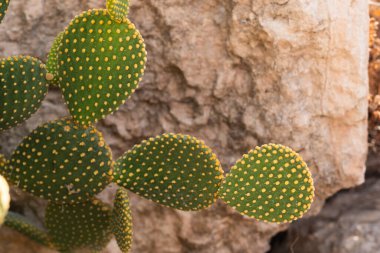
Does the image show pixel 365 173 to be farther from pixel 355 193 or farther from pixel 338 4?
pixel 338 4

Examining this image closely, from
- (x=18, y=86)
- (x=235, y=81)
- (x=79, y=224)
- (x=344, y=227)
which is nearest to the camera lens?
(x=18, y=86)

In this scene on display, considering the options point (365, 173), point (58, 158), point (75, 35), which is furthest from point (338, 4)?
point (58, 158)

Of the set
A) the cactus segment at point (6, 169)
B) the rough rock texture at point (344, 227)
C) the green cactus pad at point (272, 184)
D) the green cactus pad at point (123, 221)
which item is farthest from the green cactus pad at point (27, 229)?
the rough rock texture at point (344, 227)

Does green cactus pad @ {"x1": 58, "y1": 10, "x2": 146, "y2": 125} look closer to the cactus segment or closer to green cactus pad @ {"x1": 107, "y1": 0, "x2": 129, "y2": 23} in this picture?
green cactus pad @ {"x1": 107, "y1": 0, "x2": 129, "y2": 23}

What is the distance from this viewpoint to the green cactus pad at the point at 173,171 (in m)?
1.68

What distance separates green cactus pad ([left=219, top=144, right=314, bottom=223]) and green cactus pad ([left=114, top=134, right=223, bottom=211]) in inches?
3.0

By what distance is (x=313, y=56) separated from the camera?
6.60ft

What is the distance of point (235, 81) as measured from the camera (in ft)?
6.80

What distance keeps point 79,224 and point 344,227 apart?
3.08 ft

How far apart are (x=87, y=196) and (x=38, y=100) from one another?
0.98 feet

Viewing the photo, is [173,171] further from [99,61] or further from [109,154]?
[99,61]

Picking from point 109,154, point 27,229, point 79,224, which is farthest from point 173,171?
point 27,229

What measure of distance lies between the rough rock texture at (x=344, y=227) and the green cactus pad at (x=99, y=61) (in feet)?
3.32

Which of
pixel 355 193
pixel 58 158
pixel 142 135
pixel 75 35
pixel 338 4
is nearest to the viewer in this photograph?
pixel 75 35
